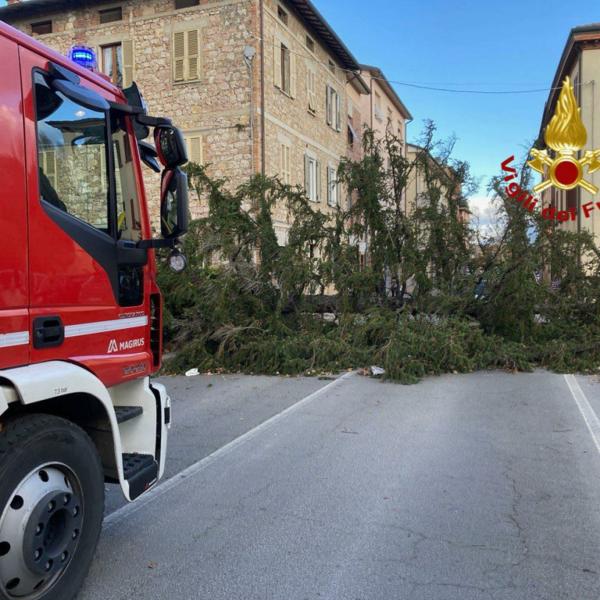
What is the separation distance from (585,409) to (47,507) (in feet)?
21.0

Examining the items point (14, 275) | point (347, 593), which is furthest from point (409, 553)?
point (14, 275)

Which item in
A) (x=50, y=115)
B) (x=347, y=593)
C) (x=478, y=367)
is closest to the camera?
(x=50, y=115)

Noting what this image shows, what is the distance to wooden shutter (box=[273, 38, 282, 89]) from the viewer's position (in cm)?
1998

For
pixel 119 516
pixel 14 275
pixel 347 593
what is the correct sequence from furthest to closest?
pixel 119 516 < pixel 347 593 < pixel 14 275

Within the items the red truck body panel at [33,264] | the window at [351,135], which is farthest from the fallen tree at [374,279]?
the window at [351,135]

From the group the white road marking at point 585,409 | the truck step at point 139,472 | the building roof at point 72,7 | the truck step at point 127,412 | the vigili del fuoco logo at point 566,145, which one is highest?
the building roof at point 72,7

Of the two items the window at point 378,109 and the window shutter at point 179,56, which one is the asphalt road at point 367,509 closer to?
the window shutter at point 179,56

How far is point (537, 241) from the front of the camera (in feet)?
35.0

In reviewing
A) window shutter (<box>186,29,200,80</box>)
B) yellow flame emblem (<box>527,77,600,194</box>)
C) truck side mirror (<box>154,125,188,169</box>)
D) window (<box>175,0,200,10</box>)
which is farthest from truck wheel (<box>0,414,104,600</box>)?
window (<box>175,0,200,10</box>)

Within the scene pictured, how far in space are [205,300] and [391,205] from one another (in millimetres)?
3879

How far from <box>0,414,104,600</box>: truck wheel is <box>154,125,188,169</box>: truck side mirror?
1.49m

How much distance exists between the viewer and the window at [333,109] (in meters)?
26.0

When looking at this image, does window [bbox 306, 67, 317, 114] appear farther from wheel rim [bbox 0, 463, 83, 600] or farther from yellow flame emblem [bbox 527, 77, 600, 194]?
wheel rim [bbox 0, 463, 83, 600]

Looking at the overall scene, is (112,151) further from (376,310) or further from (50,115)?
(376,310)
